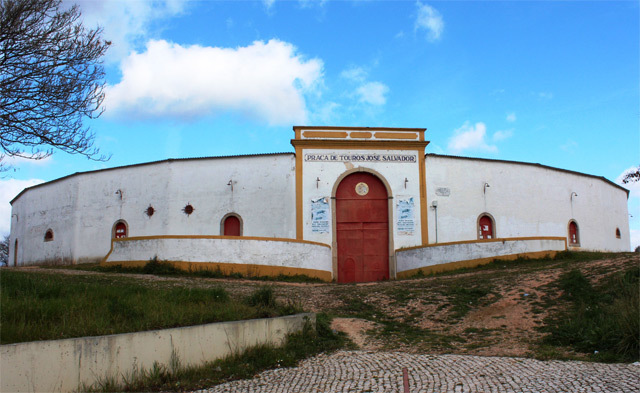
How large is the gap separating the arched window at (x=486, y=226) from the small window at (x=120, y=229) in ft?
47.9

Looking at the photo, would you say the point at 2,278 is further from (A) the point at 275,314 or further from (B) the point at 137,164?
(B) the point at 137,164

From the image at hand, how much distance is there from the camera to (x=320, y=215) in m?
→ 21.4

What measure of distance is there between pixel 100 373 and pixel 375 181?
53.4ft

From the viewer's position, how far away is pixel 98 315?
25.0 ft

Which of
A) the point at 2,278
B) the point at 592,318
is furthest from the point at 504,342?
the point at 2,278

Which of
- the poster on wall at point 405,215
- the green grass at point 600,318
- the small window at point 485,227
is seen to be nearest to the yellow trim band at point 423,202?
the poster on wall at point 405,215

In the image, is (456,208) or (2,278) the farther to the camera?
(456,208)

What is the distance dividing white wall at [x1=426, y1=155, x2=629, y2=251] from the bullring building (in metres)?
0.05

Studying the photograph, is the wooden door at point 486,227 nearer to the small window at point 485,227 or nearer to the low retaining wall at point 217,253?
the small window at point 485,227

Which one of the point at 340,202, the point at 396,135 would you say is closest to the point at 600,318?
the point at 340,202

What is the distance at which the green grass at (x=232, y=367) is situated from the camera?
22.8ft

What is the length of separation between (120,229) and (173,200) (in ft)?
9.33

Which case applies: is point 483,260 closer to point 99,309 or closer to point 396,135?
point 396,135

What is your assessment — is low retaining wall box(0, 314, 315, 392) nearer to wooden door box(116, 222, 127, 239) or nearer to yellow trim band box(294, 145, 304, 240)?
yellow trim band box(294, 145, 304, 240)
